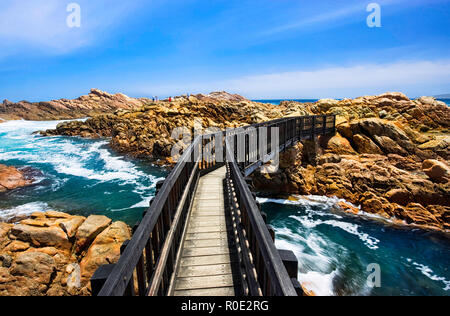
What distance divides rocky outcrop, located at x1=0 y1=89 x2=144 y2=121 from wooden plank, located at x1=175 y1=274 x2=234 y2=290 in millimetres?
87479

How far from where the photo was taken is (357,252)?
11.3 metres

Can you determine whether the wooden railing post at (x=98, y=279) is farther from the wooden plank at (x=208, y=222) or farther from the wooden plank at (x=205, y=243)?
the wooden plank at (x=208, y=222)

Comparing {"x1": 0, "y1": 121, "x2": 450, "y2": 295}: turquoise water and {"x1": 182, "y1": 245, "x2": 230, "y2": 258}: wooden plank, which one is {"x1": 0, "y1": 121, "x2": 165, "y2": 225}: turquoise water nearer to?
{"x1": 0, "y1": 121, "x2": 450, "y2": 295}: turquoise water

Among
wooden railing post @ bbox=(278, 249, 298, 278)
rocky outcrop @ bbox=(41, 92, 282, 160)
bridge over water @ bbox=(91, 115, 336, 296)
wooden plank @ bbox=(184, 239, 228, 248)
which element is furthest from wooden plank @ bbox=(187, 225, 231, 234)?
rocky outcrop @ bbox=(41, 92, 282, 160)

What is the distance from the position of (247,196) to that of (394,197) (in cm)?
1479

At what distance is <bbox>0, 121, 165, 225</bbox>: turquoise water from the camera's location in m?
14.7

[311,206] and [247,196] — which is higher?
[247,196]

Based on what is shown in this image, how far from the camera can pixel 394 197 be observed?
14000 mm

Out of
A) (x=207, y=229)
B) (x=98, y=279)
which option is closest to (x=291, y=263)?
(x=98, y=279)

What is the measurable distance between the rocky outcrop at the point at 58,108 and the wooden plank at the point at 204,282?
87.5 m

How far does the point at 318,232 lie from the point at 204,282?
11.6m

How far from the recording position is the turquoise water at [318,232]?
31.6ft
